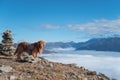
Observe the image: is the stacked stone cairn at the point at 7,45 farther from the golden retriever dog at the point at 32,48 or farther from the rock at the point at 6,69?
the rock at the point at 6,69

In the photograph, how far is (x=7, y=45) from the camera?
38.2 metres

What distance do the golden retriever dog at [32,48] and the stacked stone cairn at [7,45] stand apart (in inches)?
193

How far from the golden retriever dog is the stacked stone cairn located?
4.90 m

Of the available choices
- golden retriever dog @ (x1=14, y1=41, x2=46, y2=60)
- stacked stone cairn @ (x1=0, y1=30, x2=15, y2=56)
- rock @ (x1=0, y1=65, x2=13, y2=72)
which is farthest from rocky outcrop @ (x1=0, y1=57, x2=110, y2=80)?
stacked stone cairn @ (x1=0, y1=30, x2=15, y2=56)

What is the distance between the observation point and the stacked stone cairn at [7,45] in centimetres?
3778

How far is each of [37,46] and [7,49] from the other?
759cm

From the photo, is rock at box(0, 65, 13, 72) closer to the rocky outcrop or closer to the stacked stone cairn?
the rocky outcrop

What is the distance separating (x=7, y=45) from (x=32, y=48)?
731 centimetres

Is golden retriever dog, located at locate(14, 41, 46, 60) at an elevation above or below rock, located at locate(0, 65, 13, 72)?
above

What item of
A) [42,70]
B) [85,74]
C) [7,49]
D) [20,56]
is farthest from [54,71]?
[7,49]

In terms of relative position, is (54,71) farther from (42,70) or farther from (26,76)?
(26,76)

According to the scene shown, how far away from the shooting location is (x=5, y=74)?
75.4 feet

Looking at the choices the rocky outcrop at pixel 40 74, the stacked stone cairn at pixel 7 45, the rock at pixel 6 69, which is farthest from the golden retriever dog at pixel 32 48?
the rock at pixel 6 69

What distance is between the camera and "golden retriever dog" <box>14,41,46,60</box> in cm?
3131
